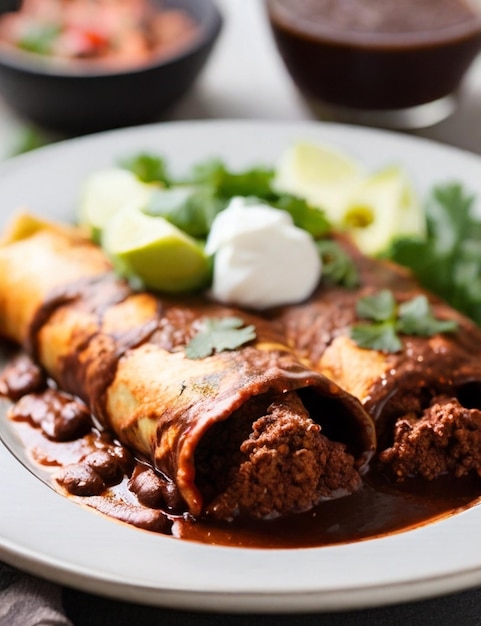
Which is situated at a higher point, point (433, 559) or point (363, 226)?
point (433, 559)

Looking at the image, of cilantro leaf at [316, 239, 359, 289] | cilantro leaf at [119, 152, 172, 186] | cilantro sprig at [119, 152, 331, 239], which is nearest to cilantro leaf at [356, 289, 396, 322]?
cilantro leaf at [316, 239, 359, 289]

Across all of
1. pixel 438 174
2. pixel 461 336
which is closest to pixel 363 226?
pixel 438 174

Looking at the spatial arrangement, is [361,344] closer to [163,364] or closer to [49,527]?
[163,364]

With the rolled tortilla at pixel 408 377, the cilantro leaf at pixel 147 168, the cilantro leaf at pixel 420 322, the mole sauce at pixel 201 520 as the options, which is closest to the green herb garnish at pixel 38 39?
the cilantro leaf at pixel 147 168

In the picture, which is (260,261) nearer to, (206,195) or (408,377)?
(206,195)

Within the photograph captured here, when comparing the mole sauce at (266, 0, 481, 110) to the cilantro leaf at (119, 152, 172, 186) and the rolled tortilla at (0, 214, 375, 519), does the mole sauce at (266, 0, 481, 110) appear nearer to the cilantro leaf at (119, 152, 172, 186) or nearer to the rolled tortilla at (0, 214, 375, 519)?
the cilantro leaf at (119, 152, 172, 186)

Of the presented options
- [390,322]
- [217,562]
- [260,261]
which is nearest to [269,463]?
[217,562]

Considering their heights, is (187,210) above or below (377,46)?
above
